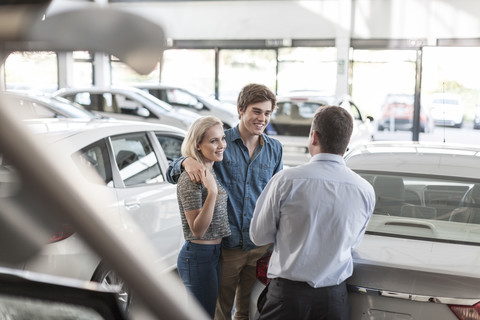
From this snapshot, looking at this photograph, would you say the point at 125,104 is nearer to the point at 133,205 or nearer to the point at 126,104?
the point at 126,104

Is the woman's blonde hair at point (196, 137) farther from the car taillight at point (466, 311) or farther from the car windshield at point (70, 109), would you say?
the car windshield at point (70, 109)

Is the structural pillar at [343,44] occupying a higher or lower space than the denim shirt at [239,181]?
higher

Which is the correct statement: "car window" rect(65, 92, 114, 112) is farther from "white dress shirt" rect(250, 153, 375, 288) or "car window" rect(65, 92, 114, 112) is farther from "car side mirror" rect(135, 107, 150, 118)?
"white dress shirt" rect(250, 153, 375, 288)

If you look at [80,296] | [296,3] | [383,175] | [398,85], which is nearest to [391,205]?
[383,175]

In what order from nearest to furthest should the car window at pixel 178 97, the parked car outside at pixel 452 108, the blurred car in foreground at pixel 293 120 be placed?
the blurred car in foreground at pixel 293 120 < the car window at pixel 178 97 < the parked car outside at pixel 452 108

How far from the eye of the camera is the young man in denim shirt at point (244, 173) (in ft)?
11.7

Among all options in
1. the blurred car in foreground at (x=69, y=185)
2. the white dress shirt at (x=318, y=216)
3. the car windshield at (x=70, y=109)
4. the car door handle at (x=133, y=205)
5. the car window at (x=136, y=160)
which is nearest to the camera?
the blurred car in foreground at (x=69, y=185)

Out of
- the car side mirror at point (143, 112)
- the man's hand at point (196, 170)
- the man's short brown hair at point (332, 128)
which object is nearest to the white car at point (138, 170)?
the man's hand at point (196, 170)

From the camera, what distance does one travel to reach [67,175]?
53 cm

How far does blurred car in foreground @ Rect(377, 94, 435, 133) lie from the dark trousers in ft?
55.5

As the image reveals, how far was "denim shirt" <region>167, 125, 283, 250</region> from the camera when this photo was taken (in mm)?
3547

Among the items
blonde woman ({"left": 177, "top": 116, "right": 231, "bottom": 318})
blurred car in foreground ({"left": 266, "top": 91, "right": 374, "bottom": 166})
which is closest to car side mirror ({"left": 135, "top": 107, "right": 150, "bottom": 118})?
blurred car in foreground ({"left": 266, "top": 91, "right": 374, "bottom": 166})

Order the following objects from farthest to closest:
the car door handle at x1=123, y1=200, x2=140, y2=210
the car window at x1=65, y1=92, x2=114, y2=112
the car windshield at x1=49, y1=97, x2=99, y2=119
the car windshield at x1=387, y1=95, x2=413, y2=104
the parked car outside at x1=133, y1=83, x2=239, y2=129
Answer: the car windshield at x1=387, y1=95, x2=413, y2=104 < the parked car outside at x1=133, y1=83, x2=239, y2=129 < the car window at x1=65, y1=92, x2=114, y2=112 < the car windshield at x1=49, y1=97, x2=99, y2=119 < the car door handle at x1=123, y1=200, x2=140, y2=210

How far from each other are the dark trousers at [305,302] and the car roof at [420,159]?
1346 mm
